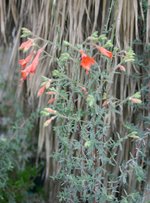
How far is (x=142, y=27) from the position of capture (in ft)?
9.95

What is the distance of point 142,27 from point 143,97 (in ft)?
1.46

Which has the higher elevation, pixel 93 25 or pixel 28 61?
Answer: pixel 93 25

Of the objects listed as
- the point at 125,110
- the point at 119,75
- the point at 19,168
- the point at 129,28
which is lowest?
the point at 19,168

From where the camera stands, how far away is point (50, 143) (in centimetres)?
333

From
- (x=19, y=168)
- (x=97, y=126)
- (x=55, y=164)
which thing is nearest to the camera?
(x=97, y=126)

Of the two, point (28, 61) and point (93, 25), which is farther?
point (93, 25)

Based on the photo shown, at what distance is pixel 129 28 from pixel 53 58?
1.66 feet

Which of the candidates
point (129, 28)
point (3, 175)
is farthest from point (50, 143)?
point (129, 28)

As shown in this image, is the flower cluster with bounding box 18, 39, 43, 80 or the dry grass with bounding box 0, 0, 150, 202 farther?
the dry grass with bounding box 0, 0, 150, 202

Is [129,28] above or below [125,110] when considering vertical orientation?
above

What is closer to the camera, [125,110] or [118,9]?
[118,9]

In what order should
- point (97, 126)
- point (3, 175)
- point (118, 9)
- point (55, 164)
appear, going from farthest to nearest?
point (55, 164)
point (3, 175)
point (118, 9)
point (97, 126)

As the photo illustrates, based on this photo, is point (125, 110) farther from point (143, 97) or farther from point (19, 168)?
point (19, 168)

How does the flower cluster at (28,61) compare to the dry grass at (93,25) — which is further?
the dry grass at (93,25)
